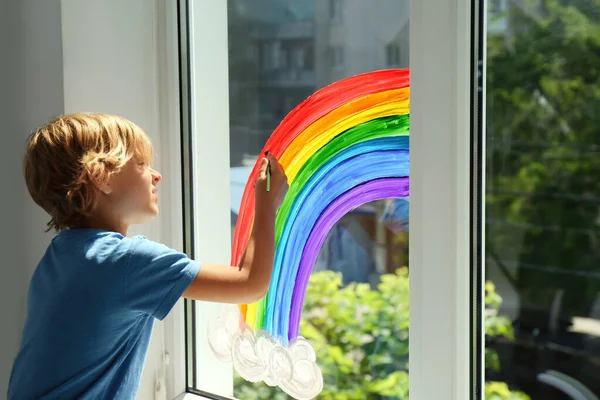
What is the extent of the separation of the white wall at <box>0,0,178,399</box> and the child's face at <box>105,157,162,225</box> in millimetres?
227

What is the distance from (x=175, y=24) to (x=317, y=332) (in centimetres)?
66

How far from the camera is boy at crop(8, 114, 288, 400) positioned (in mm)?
1077

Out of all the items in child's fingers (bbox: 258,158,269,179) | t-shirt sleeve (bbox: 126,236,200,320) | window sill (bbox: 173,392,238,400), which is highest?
child's fingers (bbox: 258,158,269,179)

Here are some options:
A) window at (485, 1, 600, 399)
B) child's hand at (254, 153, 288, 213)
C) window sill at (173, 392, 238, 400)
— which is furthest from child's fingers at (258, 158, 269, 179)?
window sill at (173, 392, 238, 400)

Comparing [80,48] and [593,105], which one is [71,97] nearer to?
[80,48]

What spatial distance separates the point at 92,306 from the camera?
3.52 ft

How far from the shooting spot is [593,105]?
0.93 meters

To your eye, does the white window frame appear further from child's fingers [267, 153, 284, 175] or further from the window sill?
the window sill

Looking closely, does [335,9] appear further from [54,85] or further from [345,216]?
[54,85]

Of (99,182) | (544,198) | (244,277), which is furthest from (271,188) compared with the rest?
(544,198)

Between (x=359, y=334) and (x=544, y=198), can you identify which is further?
(x=359, y=334)

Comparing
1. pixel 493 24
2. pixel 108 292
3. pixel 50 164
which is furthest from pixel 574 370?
pixel 50 164

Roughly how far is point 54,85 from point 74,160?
26 centimetres

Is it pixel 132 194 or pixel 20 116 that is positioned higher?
pixel 20 116
